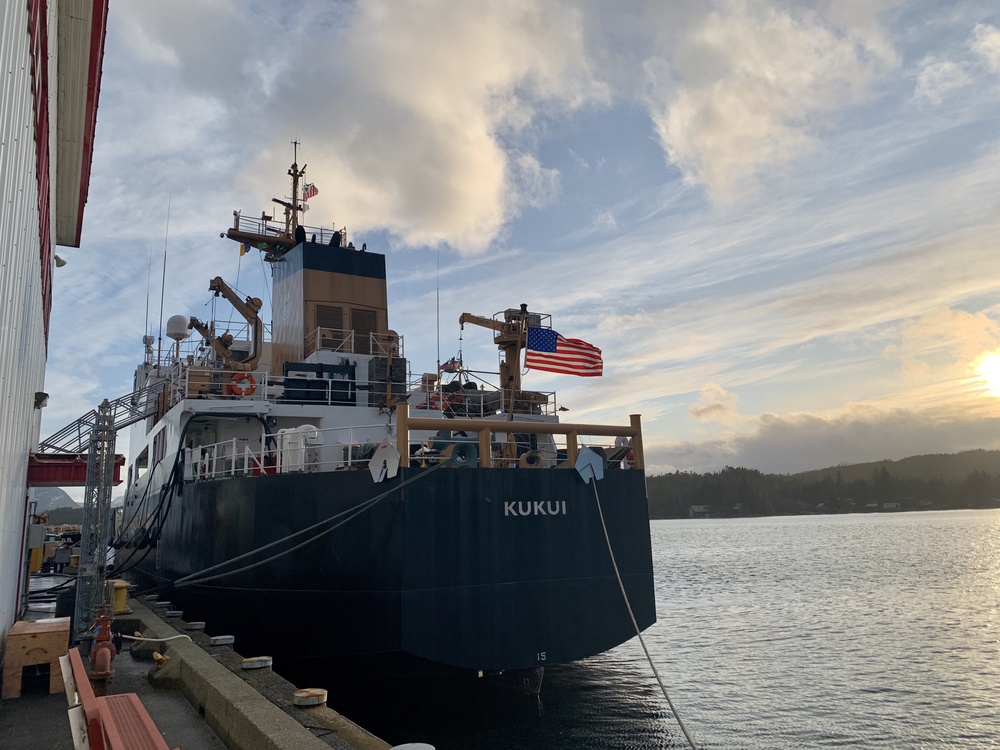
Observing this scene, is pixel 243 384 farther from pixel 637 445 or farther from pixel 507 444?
pixel 637 445

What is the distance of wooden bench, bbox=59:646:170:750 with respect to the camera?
4590mm

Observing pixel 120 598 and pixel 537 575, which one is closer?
pixel 537 575

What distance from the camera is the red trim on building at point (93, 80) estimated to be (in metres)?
10.5

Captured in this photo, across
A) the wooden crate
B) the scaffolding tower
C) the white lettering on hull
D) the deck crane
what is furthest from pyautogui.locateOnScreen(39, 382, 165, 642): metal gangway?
the deck crane

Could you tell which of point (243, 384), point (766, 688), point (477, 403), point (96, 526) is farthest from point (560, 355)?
point (96, 526)

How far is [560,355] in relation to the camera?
57.1 feet

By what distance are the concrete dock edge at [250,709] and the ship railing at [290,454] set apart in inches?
130

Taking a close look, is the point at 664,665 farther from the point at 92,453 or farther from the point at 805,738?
the point at 92,453

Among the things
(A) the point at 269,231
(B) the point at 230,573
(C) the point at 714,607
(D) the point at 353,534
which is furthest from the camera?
(C) the point at 714,607

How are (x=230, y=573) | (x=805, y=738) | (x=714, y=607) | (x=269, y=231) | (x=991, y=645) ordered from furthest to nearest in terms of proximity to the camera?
(x=714, y=607)
(x=269, y=231)
(x=991, y=645)
(x=230, y=573)
(x=805, y=738)

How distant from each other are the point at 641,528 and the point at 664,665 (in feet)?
22.1

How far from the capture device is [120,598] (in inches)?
534

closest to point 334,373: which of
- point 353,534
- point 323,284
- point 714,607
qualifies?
point 323,284

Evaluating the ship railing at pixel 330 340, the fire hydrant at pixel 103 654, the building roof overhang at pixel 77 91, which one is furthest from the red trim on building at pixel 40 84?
the ship railing at pixel 330 340
